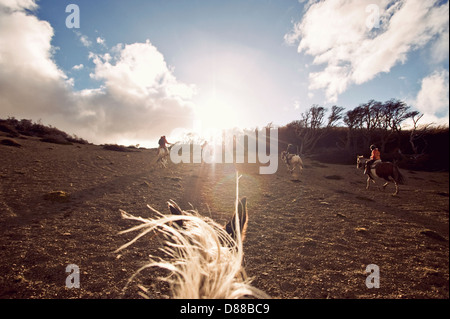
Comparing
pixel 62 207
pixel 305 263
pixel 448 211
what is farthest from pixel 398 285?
pixel 62 207

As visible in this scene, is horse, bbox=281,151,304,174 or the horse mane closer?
the horse mane

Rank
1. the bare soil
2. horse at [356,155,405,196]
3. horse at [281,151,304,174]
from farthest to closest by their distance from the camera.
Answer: horse at [281,151,304,174] → horse at [356,155,405,196] → the bare soil

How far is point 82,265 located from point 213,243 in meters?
2.73

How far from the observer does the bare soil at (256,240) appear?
8.15 ft

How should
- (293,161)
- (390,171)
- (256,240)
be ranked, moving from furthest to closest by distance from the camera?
(293,161)
(390,171)
(256,240)

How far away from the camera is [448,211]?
5.85 metres

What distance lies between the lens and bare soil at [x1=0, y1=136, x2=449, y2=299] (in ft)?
8.15

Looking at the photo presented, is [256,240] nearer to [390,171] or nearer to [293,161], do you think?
[390,171]

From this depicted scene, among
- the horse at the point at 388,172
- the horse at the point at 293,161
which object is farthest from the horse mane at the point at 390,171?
the horse at the point at 293,161

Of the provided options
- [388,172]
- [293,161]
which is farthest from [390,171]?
[293,161]

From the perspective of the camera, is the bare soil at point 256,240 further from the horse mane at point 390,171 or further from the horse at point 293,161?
the horse at point 293,161

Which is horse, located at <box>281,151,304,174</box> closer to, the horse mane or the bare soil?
the horse mane

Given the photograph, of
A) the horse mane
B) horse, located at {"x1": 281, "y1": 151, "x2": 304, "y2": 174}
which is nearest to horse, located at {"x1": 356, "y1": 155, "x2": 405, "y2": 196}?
the horse mane

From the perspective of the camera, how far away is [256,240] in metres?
3.87
